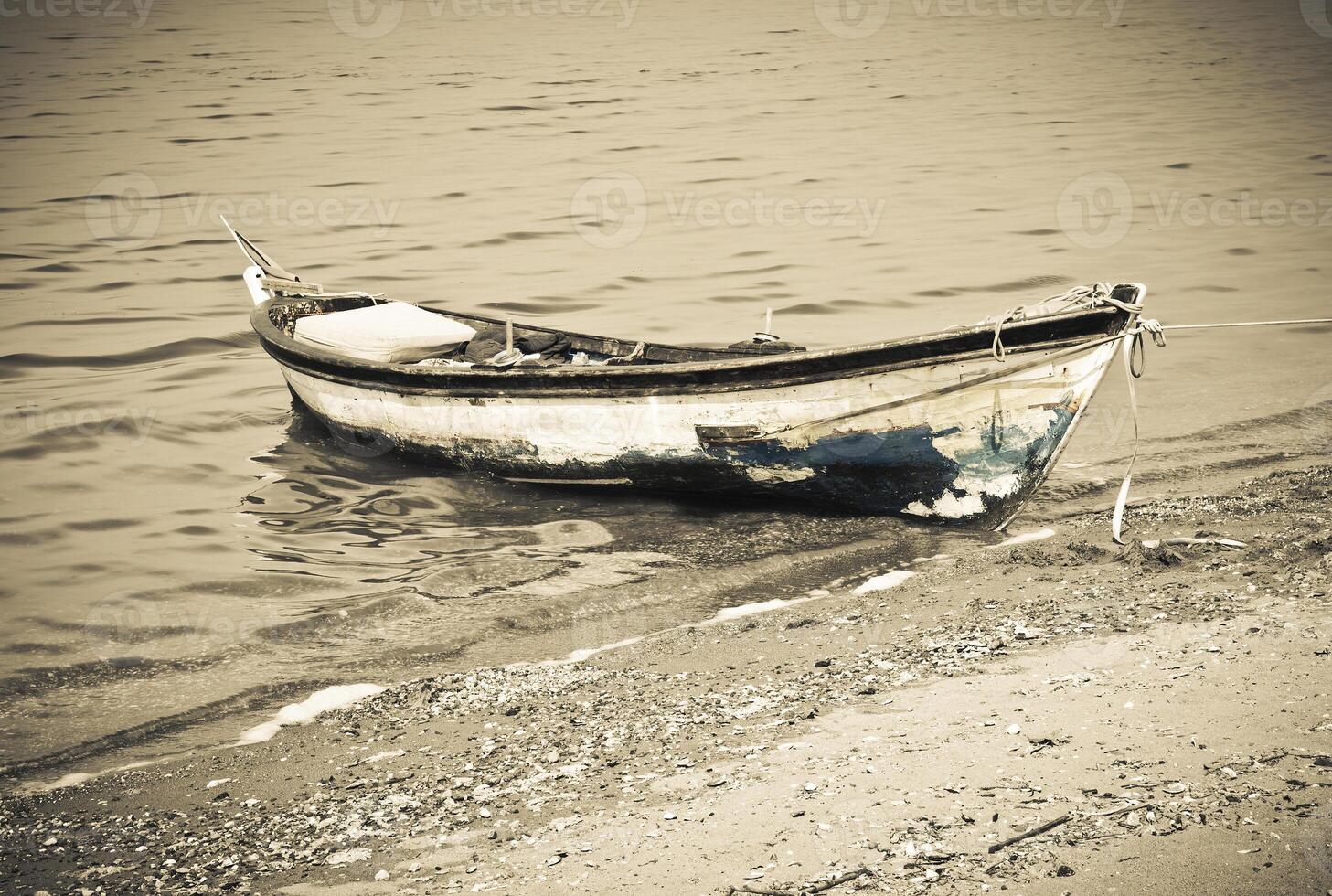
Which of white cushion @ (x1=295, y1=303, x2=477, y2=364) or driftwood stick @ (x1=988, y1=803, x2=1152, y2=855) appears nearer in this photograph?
driftwood stick @ (x1=988, y1=803, x2=1152, y2=855)

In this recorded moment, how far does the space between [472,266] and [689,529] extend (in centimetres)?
779

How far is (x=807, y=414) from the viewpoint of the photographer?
6203 mm

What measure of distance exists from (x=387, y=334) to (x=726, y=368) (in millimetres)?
2956

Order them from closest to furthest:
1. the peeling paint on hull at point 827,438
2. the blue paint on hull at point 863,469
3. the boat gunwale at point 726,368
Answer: the boat gunwale at point 726,368 < the peeling paint on hull at point 827,438 < the blue paint on hull at point 863,469

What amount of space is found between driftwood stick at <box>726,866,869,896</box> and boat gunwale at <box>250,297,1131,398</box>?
119 inches

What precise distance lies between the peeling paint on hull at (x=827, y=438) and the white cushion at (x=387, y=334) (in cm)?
59

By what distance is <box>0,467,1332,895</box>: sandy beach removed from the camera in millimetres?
3318

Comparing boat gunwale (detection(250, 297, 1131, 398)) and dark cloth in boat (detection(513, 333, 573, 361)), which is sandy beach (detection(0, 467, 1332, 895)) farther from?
dark cloth in boat (detection(513, 333, 573, 361))

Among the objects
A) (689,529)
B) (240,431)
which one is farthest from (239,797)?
Answer: (240,431)

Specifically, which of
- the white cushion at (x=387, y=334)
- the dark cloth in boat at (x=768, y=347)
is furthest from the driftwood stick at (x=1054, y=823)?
the white cushion at (x=387, y=334)

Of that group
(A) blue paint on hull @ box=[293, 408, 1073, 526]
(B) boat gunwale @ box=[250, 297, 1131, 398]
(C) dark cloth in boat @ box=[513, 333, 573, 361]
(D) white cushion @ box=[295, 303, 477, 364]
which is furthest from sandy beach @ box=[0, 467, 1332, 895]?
(D) white cushion @ box=[295, 303, 477, 364]

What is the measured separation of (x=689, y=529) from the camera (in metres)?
6.84

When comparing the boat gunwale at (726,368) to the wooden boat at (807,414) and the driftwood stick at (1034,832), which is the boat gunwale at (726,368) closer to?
the wooden boat at (807,414)

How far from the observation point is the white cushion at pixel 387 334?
26.2ft
